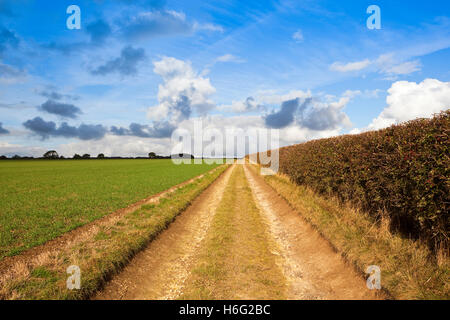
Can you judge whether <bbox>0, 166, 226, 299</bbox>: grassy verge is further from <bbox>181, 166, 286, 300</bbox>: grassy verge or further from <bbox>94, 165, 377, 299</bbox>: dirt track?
<bbox>181, 166, 286, 300</bbox>: grassy verge

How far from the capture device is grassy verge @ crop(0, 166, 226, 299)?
4.40m

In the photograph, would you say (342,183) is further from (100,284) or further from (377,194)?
(100,284)

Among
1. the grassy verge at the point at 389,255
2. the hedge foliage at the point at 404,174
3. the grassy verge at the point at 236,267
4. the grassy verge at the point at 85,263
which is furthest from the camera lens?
the hedge foliage at the point at 404,174

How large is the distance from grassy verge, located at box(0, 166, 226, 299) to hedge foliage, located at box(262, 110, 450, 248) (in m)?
7.80

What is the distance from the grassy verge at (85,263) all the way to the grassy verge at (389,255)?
Answer: 6.10m

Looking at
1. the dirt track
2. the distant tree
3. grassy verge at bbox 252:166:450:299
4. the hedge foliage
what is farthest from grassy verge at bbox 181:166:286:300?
the distant tree

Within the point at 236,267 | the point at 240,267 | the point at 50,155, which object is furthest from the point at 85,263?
the point at 50,155

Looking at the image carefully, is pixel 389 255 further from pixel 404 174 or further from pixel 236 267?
pixel 236 267

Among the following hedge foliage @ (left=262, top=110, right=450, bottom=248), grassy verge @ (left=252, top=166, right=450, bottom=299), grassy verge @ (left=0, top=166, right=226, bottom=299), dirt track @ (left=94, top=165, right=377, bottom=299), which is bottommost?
dirt track @ (left=94, top=165, right=377, bottom=299)

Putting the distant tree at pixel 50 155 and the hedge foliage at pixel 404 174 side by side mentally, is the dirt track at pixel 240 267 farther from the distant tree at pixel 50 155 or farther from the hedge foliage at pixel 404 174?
the distant tree at pixel 50 155

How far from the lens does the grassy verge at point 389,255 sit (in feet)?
13.4

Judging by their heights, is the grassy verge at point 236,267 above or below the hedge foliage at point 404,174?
below

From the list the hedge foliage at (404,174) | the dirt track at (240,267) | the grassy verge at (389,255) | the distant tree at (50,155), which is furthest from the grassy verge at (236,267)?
the distant tree at (50,155)
